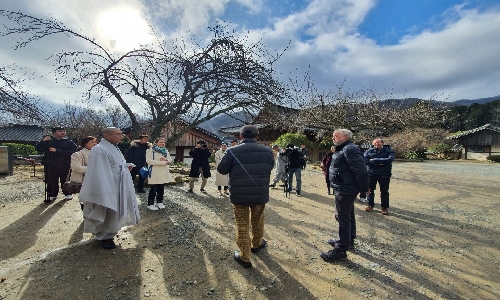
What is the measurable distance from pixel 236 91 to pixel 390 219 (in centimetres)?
467

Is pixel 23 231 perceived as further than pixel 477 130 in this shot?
No

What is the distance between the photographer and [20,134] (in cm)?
2928

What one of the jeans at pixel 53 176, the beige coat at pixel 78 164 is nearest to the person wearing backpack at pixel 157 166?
the beige coat at pixel 78 164

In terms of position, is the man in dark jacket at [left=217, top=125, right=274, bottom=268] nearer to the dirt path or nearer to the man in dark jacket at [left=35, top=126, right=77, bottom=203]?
the dirt path

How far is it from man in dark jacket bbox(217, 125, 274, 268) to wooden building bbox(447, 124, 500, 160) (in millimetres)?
38197

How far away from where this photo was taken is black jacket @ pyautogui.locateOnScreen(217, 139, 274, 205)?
3.29 meters

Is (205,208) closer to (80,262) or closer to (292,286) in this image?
(80,262)

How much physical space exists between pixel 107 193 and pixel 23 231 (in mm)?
2425

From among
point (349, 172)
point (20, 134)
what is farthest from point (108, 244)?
point (20, 134)

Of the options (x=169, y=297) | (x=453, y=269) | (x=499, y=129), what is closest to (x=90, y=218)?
(x=169, y=297)

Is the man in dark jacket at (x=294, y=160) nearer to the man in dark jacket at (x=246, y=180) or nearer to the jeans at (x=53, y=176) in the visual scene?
the man in dark jacket at (x=246, y=180)

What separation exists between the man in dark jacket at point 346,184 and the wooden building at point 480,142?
3723cm

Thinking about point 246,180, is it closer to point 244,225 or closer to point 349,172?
point 244,225

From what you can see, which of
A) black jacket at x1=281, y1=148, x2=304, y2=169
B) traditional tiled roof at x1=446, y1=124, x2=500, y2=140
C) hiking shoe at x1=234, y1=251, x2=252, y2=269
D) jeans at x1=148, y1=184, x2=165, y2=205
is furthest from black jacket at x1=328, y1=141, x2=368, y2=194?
traditional tiled roof at x1=446, y1=124, x2=500, y2=140
